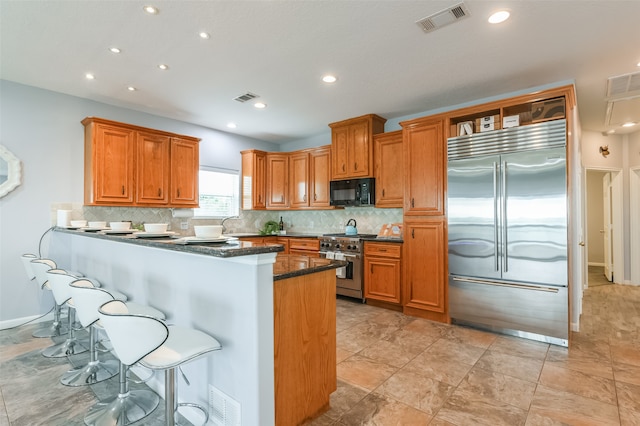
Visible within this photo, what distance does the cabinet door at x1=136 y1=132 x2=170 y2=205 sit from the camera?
14.3ft

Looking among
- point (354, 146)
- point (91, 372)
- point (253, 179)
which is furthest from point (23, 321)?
point (354, 146)

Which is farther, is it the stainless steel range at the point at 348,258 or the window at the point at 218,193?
the window at the point at 218,193

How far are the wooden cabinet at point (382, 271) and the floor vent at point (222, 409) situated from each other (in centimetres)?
293

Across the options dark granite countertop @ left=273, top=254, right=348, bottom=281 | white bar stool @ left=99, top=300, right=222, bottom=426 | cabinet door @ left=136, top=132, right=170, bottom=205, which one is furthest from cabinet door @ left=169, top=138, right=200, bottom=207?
white bar stool @ left=99, top=300, right=222, bottom=426

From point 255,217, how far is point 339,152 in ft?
7.40

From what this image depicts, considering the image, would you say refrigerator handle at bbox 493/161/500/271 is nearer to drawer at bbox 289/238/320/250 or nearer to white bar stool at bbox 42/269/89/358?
drawer at bbox 289/238/320/250

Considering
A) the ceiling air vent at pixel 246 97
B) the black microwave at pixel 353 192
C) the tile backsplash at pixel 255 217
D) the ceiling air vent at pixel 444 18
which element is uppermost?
the ceiling air vent at pixel 246 97

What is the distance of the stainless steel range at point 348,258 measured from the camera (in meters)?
4.63

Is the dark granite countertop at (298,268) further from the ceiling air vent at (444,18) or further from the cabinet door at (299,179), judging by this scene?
the cabinet door at (299,179)

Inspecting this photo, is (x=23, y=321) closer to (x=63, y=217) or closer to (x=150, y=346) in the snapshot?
(x=63, y=217)

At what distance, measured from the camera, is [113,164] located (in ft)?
13.5

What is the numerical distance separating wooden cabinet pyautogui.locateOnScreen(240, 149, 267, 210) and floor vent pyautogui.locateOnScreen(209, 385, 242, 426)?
4338 mm

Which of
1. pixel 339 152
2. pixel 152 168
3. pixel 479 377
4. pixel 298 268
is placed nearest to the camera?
pixel 298 268

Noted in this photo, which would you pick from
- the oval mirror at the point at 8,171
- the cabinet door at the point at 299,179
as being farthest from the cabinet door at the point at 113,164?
the cabinet door at the point at 299,179
